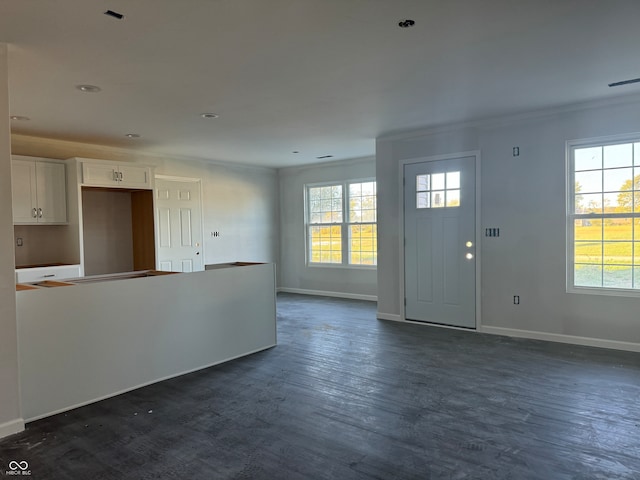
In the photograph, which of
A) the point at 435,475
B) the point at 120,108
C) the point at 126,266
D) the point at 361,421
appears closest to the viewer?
the point at 435,475

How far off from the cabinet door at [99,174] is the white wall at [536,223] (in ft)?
14.0

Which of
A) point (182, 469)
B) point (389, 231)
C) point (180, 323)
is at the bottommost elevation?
point (182, 469)

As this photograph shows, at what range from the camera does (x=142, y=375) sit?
12.0 ft

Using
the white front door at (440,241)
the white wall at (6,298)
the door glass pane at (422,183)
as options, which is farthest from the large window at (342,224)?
the white wall at (6,298)

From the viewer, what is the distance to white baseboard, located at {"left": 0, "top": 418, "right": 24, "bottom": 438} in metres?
2.76

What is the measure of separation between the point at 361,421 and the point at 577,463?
1.28 meters

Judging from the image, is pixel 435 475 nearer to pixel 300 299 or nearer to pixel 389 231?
pixel 389 231

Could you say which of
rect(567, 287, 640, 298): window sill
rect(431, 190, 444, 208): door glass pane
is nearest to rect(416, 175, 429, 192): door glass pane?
rect(431, 190, 444, 208): door glass pane

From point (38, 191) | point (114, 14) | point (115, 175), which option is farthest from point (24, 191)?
point (114, 14)

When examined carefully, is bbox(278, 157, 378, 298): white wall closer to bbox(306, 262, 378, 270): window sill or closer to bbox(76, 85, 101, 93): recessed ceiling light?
bbox(306, 262, 378, 270): window sill

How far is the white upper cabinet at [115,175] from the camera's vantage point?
5379 millimetres

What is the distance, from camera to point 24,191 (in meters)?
4.99

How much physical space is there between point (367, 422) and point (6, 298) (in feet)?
8.44

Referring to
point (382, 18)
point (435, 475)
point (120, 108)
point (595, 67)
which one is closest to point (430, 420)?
point (435, 475)
